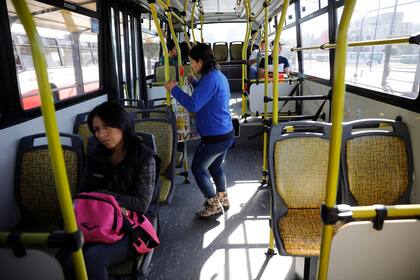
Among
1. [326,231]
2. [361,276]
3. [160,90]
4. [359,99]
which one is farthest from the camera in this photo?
[160,90]

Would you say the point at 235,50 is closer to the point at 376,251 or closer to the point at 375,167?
the point at 375,167

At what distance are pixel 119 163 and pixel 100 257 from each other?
52cm

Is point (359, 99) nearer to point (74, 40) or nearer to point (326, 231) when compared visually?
point (326, 231)

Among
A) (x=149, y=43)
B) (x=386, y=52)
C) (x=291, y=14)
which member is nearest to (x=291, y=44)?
(x=291, y=14)

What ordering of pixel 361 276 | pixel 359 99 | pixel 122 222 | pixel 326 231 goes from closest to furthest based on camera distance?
pixel 326 231, pixel 361 276, pixel 122 222, pixel 359 99

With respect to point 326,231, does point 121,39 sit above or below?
above

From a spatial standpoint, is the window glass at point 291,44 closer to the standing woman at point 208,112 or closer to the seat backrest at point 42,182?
the standing woman at point 208,112

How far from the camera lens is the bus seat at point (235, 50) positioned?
456 inches

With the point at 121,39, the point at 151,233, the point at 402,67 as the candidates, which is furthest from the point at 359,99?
the point at 121,39

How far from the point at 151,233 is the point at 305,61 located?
5.10 m

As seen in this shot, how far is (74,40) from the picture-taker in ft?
11.7

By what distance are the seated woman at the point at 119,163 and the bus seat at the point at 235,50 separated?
10.3m

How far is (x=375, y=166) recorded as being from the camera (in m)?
1.96

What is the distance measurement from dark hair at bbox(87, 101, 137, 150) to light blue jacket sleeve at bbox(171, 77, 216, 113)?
79 cm
